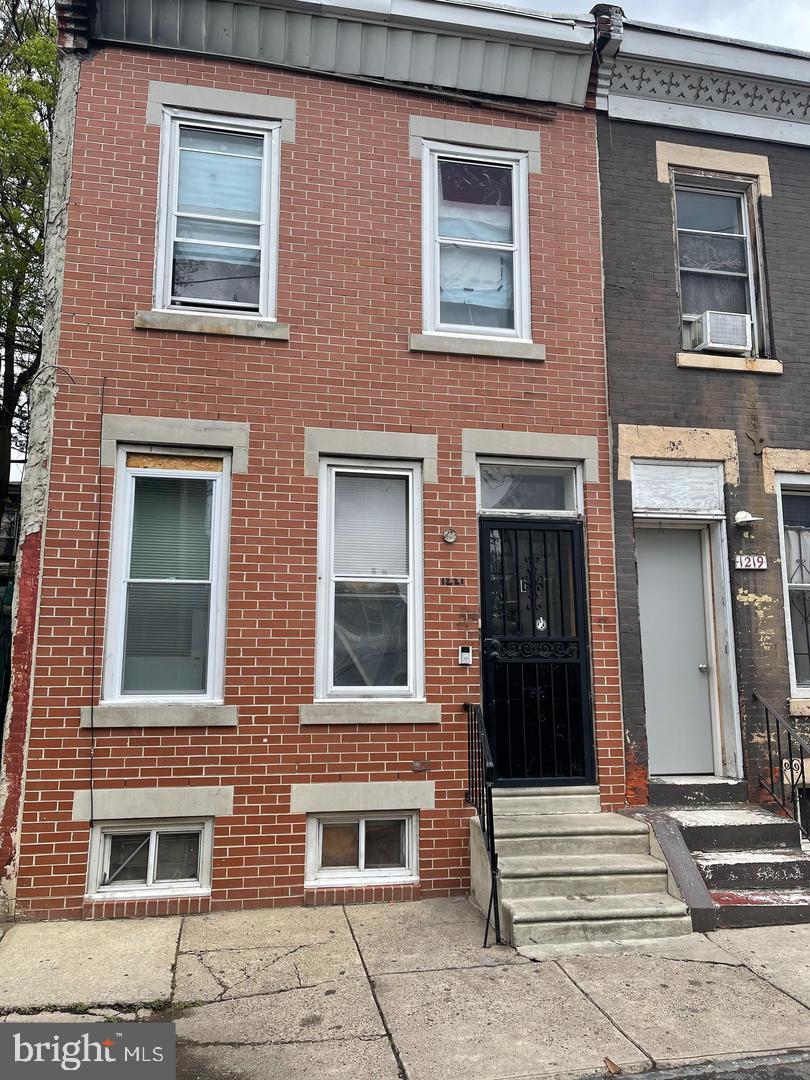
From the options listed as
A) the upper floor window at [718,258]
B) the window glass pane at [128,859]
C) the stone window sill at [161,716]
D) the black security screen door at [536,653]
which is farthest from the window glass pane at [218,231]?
the window glass pane at [128,859]

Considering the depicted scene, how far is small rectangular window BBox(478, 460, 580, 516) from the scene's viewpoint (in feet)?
24.0

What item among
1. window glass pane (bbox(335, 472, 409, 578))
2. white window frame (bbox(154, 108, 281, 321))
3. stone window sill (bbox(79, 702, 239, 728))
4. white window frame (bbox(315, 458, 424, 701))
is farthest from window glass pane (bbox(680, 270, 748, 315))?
stone window sill (bbox(79, 702, 239, 728))

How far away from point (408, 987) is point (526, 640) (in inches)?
120

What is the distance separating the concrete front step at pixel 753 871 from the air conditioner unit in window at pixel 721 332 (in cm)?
452

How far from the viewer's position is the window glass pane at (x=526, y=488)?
734cm

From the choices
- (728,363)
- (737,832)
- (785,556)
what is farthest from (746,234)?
(737,832)

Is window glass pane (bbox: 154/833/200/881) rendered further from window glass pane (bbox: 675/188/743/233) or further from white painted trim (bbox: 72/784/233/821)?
window glass pane (bbox: 675/188/743/233)

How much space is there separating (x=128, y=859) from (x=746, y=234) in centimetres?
805

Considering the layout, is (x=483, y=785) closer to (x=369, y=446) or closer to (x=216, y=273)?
(x=369, y=446)

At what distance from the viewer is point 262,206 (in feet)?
23.6

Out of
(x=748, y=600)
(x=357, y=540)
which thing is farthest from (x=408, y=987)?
(x=748, y=600)

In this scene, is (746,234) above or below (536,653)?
above

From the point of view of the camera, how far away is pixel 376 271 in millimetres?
7262

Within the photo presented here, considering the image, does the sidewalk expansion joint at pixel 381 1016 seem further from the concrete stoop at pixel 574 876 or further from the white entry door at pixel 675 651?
the white entry door at pixel 675 651
